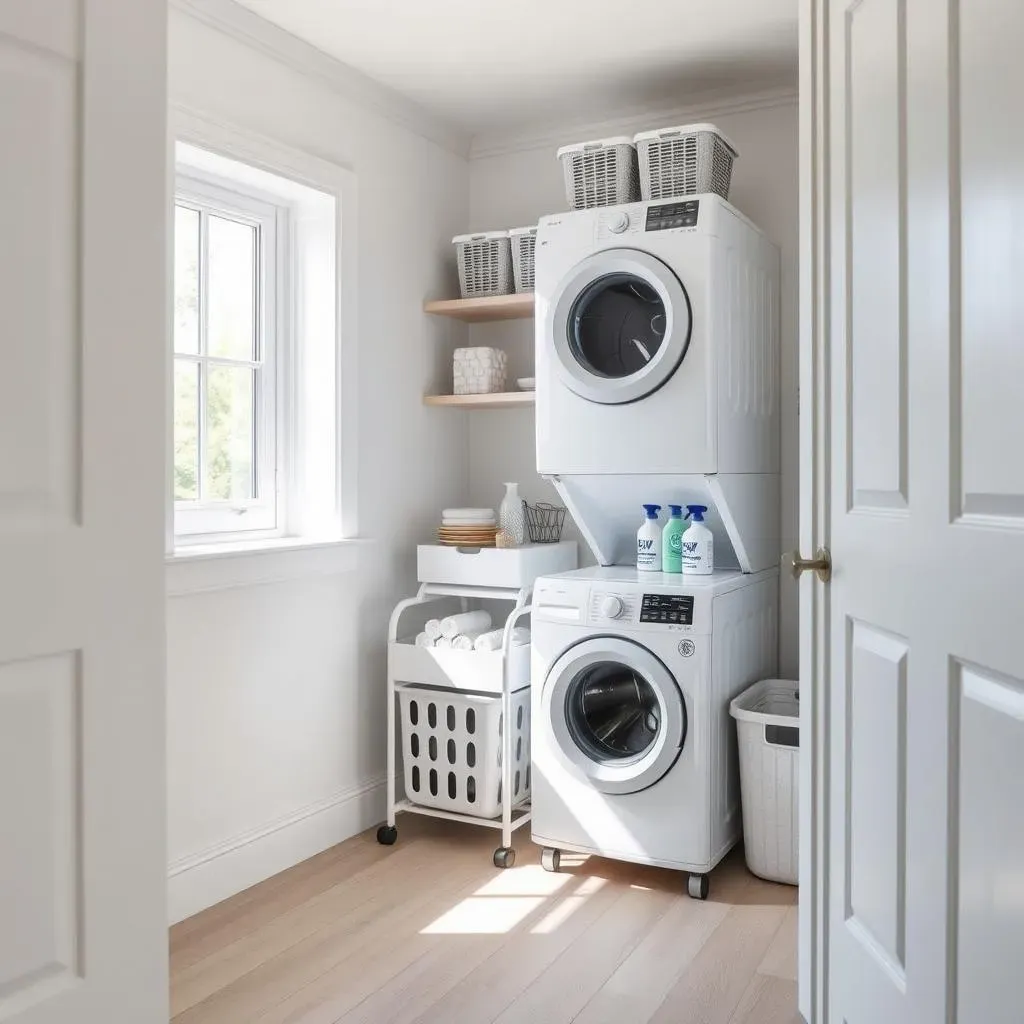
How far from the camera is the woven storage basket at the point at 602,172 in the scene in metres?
3.11

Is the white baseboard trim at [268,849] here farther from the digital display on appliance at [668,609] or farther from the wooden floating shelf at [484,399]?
the wooden floating shelf at [484,399]

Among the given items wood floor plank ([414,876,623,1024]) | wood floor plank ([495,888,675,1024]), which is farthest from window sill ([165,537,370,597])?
wood floor plank ([495,888,675,1024])

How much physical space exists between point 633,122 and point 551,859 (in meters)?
2.46

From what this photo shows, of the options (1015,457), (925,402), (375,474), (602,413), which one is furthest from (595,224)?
(1015,457)

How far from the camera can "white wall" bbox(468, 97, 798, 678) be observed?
3334 mm

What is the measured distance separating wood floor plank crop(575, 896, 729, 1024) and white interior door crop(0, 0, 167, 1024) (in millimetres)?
1057

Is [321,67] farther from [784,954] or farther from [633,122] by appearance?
[784,954]

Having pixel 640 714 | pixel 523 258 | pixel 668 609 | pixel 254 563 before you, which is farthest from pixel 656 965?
pixel 523 258

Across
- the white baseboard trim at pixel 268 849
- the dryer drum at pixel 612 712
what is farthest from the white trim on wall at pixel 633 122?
the white baseboard trim at pixel 268 849

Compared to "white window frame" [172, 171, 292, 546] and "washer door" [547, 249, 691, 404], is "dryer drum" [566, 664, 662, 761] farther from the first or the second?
"white window frame" [172, 171, 292, 546]

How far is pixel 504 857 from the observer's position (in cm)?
297

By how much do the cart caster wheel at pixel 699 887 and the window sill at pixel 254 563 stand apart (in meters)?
1.38

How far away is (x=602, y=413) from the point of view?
301 centimetres

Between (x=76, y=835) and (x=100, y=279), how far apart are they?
0.74 m
